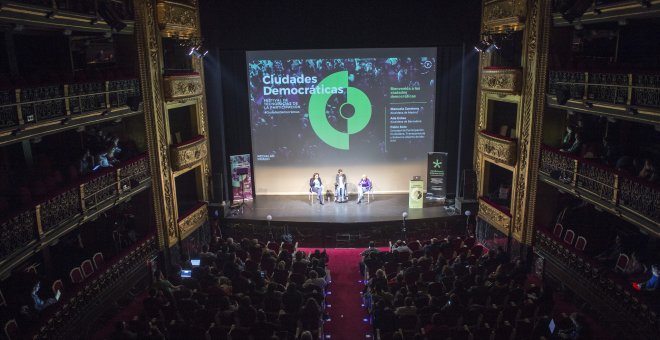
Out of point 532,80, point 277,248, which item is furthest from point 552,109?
point 277,248

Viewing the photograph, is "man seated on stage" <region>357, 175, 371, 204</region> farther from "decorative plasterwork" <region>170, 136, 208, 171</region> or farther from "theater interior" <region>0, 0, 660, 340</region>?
"decorative plasterwork" <region>170, 136, 208, 171</region>

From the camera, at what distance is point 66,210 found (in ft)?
38.8

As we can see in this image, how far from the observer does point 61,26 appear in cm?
1165

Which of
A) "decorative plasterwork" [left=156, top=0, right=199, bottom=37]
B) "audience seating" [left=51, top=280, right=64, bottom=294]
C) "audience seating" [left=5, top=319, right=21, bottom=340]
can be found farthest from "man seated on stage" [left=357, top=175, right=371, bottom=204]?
"audience seating" [left=5, top=319, right=21, bottom=340]

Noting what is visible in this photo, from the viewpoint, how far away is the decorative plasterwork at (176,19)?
1530 cm

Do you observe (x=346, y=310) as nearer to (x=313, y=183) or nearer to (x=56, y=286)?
(x=56, y=286)

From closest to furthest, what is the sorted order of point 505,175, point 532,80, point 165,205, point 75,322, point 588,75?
point 75,322 → point 588,75 → point 532,80 → point 165,205 → point 505,175

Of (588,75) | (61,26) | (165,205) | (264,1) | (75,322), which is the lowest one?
(75,322)

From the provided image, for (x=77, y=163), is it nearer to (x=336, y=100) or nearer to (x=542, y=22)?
(x=336, y=100)

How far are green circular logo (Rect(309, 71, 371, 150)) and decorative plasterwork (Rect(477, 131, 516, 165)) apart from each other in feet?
15.5

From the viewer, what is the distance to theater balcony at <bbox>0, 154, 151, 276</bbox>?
9938 millimetres

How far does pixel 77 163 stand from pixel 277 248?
250 inches

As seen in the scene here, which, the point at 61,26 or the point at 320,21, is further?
the point at 320,21

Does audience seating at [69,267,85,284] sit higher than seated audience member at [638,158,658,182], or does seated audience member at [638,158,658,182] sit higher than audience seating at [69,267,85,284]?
seated audience member at [638,158,658,182]
